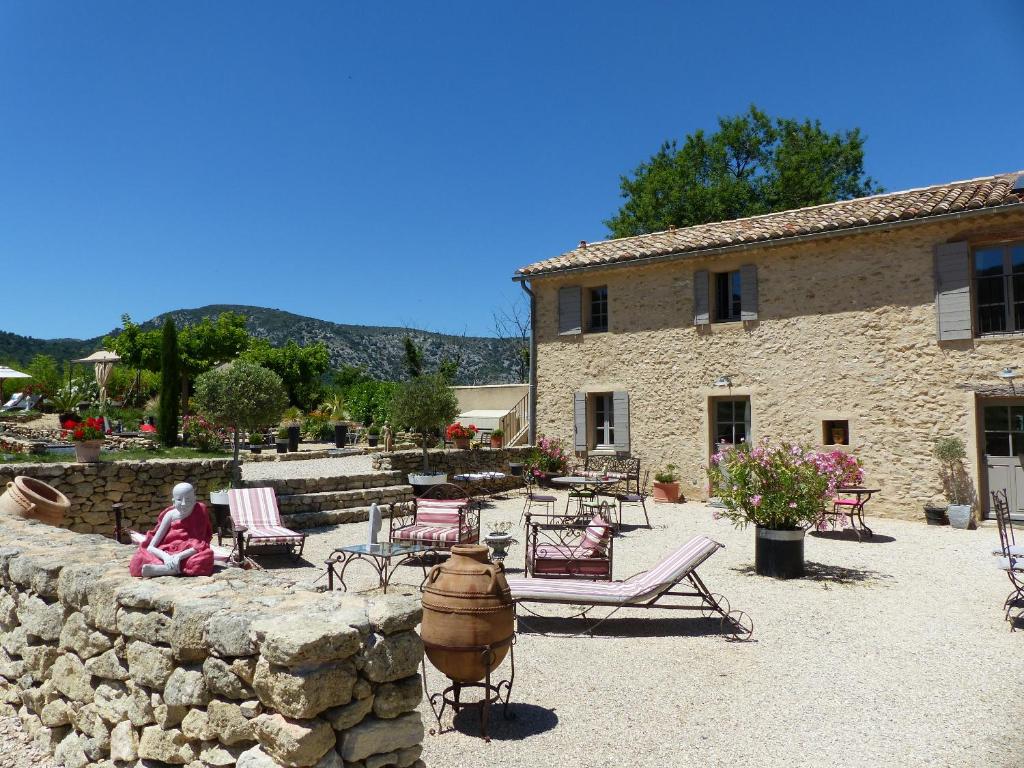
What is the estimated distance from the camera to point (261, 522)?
27.4ft

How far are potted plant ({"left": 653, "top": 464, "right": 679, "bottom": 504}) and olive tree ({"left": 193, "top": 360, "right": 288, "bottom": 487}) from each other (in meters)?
6.91

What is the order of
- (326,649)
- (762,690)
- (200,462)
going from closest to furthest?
(326,649), (762,690), (200,462)

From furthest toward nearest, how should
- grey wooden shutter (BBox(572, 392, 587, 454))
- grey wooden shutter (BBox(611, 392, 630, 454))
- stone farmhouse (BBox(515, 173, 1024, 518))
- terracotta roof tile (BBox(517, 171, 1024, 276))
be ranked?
grey wooden shutter (BBox(572, 392, 587, 454))
grey wooden shutter (BBox(611, 392, 630, 454))
terracotta roof tile (BBox(517, 171, 1024, 276))
stone farmhouse (BBox(515, 173, 1024, 518))

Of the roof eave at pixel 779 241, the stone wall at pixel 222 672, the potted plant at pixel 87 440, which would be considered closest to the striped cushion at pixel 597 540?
the stone wall at pixel 222 672

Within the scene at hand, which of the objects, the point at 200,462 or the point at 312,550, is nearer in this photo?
the point at 312,550

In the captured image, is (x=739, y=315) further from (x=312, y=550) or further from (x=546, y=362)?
(x=312, y=550)

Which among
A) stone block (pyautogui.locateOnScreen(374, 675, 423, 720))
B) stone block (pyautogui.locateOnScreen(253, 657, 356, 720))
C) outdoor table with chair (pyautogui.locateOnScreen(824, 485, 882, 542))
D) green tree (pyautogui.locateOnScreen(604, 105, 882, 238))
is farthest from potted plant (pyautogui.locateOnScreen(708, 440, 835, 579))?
green tree (pyautogui.locateOnScreen(604, 105, 882, 238))

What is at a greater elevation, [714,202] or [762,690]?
[714,202]

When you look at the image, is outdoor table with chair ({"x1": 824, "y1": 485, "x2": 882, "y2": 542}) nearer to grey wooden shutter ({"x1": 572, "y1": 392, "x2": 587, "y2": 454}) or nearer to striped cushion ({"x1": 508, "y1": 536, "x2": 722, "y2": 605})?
striped cushion ({"x1": 508, "y1": 536, "x2": 722, "y2": 605})

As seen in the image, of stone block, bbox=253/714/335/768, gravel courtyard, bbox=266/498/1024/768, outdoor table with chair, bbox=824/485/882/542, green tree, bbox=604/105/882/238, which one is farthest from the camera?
green tree, bbox=604/105/882/238

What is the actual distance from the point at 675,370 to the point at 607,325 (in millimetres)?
1757

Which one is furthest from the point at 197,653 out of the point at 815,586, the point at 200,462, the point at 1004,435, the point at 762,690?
the point at 1004,435

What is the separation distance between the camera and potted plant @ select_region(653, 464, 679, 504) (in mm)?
12961

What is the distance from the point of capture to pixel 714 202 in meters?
22.8
